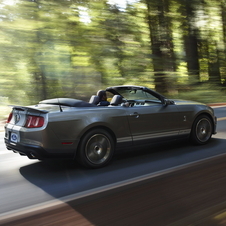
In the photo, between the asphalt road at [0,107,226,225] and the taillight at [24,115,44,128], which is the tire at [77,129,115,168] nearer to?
the asphalt road at [0,107,226,225]

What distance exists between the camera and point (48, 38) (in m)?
17.4

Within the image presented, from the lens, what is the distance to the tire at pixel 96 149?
487 cm

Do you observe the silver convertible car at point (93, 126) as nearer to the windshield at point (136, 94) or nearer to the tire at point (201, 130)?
the windshield at point (136, 94)

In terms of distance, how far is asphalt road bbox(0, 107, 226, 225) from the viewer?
3.29 metres

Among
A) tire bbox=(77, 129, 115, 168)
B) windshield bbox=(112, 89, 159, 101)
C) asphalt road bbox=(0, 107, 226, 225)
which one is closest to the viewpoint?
asphalt road bbox=(0, 107, 226, 225)

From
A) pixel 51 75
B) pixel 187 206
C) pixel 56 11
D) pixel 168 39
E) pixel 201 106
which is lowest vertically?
pixel 187 206

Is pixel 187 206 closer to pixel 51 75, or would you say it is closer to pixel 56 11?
pixel 51 75

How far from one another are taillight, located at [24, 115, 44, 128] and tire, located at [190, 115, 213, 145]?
3251mm

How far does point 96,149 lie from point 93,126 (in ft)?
1.27

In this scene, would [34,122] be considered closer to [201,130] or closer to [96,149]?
[96,149]

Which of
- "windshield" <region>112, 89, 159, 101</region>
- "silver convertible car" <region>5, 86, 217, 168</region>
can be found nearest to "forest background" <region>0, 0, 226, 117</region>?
"windshield" <region>112, 89, 159, 101</region>

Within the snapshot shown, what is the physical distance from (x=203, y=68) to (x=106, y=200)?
73.5ft

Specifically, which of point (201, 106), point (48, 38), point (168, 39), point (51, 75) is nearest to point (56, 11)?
point (48, 38)

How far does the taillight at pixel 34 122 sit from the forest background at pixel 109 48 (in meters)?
10.4
